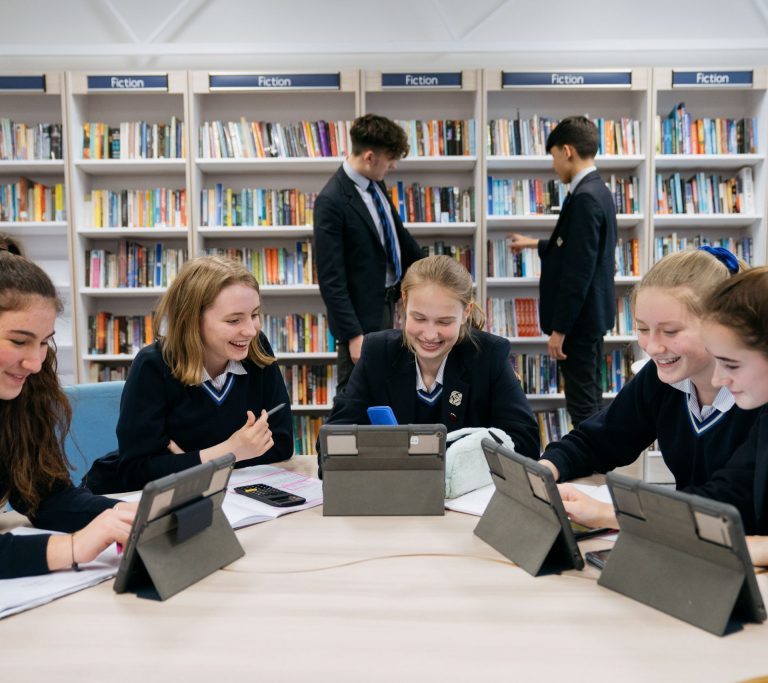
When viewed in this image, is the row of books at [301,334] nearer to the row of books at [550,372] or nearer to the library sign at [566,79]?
the row of books at [550,372]

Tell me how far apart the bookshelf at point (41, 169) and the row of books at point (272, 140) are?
0.84 metres

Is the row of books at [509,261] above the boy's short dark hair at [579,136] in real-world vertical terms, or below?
below

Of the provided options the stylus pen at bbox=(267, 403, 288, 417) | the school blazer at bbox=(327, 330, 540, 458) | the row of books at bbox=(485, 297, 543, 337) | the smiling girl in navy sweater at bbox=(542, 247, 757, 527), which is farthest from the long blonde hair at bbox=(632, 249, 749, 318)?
the row of books at bbox=(485, 297, 543, 337)

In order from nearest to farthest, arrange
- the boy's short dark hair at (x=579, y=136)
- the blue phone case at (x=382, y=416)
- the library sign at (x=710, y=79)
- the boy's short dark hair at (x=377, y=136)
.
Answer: the blue phone case at (x=382, y=416), the boy's short dark hair at (x=377, y=136), the boy's short dark hair at (x=579, y=136), the library sign at (x=710, y=79)

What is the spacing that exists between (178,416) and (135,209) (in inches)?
104

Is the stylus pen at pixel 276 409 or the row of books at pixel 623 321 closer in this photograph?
the stylus pen at pixel 276 409

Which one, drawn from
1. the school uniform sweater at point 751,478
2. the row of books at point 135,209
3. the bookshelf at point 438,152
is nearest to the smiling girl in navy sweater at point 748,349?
the school uniform sweater at point 751,478

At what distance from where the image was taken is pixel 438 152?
13.1ft

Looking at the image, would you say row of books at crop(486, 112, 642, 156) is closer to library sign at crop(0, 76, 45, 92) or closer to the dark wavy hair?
library sign at crop(0, 76, 45, 92)

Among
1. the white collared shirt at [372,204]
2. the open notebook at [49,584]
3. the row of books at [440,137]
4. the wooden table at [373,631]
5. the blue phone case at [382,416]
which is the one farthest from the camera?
the row of books at [440,137]

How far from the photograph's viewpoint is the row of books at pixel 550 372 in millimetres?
4121

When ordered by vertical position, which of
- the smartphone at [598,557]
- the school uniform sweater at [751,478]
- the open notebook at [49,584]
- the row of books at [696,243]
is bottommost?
the open notebook at [49,584]

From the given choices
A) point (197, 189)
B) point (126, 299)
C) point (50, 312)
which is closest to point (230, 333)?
point (50, 312)

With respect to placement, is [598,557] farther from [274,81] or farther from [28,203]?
[28,203]
